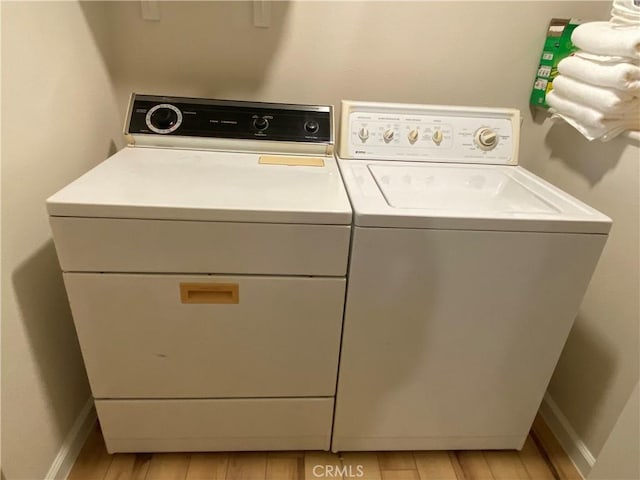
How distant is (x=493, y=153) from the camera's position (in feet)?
4.52

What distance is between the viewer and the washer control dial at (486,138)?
1.36 m

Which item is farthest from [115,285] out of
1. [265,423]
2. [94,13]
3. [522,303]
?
[522,303]

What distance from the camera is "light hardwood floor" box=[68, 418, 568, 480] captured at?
1260 millimetres

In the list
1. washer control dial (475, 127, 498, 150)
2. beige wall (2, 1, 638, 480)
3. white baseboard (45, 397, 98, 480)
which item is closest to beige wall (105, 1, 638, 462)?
beige wall (2, 1, 638, 480)

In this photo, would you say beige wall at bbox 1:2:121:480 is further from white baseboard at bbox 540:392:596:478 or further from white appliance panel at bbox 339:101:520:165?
white baseboard at bbox 540:392:596:478

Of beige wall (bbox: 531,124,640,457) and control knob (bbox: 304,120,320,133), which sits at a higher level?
control knob (bbox: 304,120,320,133)

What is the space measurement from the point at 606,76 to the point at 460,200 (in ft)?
1.58

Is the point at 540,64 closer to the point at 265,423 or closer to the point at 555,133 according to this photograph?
the point at 555,133

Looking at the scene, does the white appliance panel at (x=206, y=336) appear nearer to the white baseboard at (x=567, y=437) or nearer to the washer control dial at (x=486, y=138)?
the washer control dial at (x=486, y=138)

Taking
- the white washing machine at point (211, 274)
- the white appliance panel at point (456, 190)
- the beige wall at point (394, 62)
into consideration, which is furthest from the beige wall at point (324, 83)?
the white appliance panel at point (456, 190)

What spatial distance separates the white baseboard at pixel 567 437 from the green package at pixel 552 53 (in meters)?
1.02

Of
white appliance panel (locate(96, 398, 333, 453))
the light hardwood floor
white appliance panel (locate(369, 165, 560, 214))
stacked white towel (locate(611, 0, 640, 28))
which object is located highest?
stacked white towel (locate(611, 0, 640, 28))

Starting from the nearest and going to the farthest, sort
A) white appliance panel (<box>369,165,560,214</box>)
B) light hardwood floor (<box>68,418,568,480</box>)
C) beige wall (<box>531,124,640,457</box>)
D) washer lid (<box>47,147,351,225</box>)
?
washer lid (<box>47,147,351,225</box>) < white appliance panel (<box>369,165,560,214</box>) < beige wall (<box>531,124,640,457</box>) < light hardwood floor (<box>68,418,568,480</box>)

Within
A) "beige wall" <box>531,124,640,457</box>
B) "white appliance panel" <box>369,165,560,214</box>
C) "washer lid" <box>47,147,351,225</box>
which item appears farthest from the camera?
"beige wall" <box>531,124,640,457</box>
